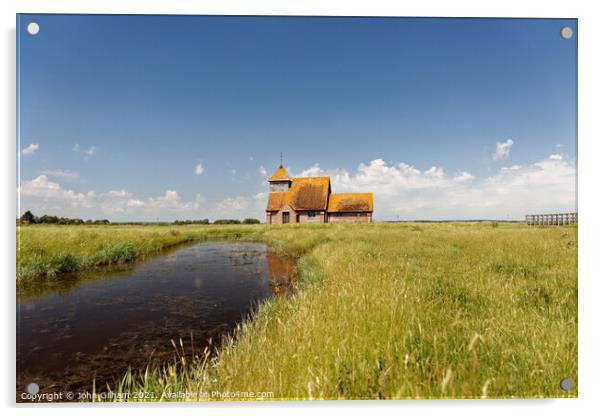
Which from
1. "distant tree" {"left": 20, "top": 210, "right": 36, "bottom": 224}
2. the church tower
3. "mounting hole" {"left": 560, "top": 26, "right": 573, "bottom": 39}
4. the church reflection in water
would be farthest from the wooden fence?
the church tower

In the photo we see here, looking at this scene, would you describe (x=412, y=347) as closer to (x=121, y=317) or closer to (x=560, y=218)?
(x=121, y=317)

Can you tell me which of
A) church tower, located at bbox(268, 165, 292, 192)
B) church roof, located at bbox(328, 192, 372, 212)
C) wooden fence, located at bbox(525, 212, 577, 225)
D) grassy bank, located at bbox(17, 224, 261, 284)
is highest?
church tower, located at bbox(268, 165, 292, 192)

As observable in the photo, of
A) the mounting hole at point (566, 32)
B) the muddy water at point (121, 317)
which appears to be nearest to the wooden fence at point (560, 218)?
the mounting hole at point (566, 32)

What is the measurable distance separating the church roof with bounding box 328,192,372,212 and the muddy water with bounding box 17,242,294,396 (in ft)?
31.7

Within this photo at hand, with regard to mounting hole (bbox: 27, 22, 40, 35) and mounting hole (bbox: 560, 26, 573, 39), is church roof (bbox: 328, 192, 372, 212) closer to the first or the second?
mounting hole (bbox: 560, 26, 573, 39)

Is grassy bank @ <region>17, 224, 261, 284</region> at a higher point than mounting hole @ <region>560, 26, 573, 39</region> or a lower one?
lower

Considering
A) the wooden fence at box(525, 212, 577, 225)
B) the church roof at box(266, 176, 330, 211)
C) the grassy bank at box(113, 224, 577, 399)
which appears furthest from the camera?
the church roof at box(266, 176, 330, 211)

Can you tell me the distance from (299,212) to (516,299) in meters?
17.5

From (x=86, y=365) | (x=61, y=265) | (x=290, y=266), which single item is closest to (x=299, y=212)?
(x=290, y=266)

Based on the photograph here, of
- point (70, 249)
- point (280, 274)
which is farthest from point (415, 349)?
point (70, 249)

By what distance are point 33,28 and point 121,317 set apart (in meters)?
4.69

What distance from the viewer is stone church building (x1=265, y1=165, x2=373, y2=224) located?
18.3 m

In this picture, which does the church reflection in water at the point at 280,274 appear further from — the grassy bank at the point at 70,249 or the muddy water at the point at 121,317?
the grassy bank at the point at 70,249
